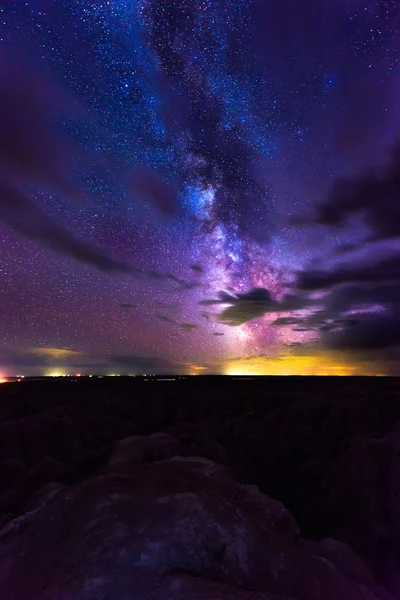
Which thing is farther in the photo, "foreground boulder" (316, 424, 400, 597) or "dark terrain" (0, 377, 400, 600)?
"foreground boulder" (316, 424, 400, 597)

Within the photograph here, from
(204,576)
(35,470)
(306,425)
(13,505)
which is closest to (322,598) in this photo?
(204,576)

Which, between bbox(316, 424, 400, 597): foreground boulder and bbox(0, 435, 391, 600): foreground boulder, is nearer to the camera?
bbox(0, 435, 391, 600): foreground boulder

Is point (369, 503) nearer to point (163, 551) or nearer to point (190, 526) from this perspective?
point (190, 526)

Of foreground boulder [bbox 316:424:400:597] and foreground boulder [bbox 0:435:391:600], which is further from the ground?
foreground boulder [bbox 0:435:391:600]

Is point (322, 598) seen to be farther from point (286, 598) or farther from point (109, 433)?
point (109, 433)

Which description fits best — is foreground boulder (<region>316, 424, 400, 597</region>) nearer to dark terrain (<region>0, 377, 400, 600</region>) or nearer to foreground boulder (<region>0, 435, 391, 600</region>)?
dark terrain (<region>0, 377, 400, 600</region>)

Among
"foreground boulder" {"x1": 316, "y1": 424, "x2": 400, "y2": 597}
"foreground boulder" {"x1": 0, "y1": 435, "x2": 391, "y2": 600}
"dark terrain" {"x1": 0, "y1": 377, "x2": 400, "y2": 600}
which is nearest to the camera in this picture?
"foreground boulder" {"x1": 0, "y1": 435, "x2": 391, "y2": 600}

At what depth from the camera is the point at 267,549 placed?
574 centimetres

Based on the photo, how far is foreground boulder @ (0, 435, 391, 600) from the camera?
4.76 metres

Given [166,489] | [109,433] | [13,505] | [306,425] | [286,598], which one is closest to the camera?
[286,598]

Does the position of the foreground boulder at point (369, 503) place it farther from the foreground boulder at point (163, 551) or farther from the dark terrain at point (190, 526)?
the foreground boulder at point (163, 551)

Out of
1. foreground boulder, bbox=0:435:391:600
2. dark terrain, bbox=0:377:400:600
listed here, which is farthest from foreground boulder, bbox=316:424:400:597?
foreground boulder, bbox=0:435:391:600

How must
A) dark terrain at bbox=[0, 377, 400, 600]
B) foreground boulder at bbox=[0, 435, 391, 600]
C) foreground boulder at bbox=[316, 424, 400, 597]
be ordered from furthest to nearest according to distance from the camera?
foreground boulder at bbox=[316, 424, 400, 597], dark terrain at bbox=[0, 377, 400, 600], foreground boulder at bbox=[0, 435, 391, 600]

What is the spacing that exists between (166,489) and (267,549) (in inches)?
77.9
